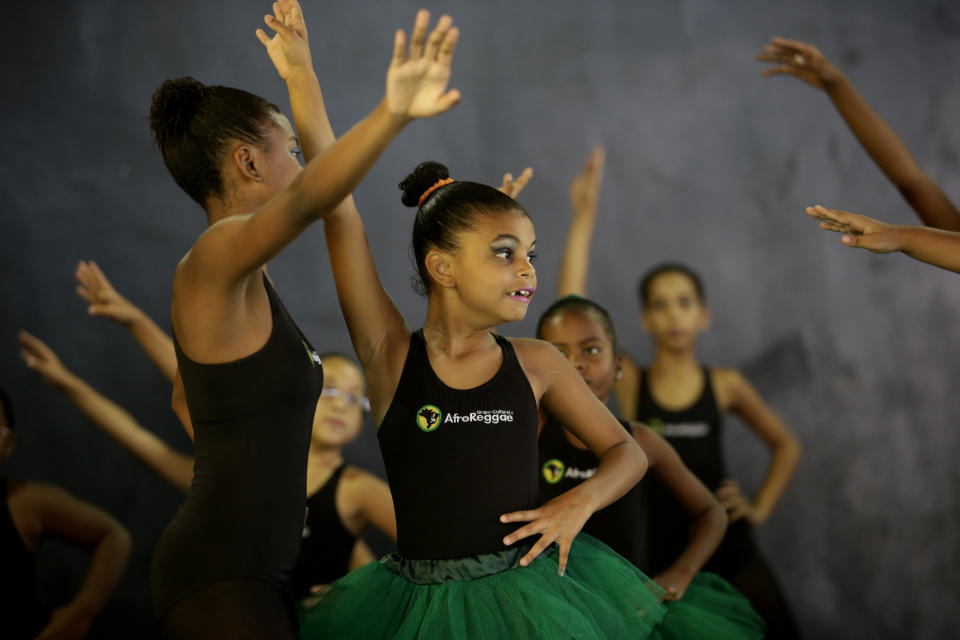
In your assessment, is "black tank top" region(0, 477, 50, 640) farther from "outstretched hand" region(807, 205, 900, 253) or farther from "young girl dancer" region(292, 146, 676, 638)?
"outstretched hand" region(807, 205, 900, 253)

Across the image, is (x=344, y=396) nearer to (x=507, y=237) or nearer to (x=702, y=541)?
(x=702, y=541)

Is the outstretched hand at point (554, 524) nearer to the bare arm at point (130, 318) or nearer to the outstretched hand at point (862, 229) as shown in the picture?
the outstretched hand at point (862, 229)

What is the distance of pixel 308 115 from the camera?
6.08ft

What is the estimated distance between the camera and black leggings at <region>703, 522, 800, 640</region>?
10.2 ft

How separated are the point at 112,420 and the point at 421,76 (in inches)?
86.3

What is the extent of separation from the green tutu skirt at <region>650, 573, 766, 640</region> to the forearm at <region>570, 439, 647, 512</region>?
58 centimetres

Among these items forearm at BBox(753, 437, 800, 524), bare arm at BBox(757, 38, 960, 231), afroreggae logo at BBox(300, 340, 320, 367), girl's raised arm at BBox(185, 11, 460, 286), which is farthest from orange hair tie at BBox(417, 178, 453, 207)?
forearm at BBox(753, 437, 800, 524)

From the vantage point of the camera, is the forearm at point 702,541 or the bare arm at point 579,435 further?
the forearm at point 702,541

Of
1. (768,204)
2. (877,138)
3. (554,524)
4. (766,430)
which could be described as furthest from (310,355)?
(768,204)

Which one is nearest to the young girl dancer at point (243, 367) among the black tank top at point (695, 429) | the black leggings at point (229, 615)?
the black leggings at point (229, 615)

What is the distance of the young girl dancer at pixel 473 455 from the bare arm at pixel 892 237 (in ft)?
2.16

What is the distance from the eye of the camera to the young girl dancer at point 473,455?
5.65ft

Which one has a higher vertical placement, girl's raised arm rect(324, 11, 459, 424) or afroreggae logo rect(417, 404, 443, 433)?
girl's raised arm rect(324, 11, 459, 424)

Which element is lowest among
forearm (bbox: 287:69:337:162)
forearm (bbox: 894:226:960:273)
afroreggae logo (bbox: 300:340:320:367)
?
afroreggae logo (bbox: 300:340:320:367)
